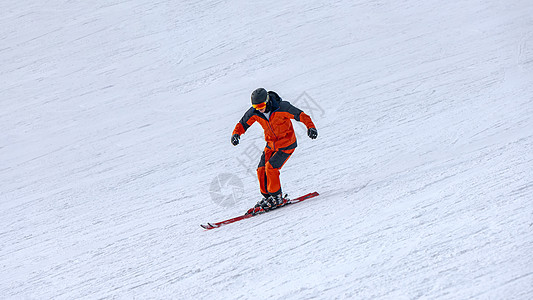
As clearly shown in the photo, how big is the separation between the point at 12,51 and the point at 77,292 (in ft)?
49.6

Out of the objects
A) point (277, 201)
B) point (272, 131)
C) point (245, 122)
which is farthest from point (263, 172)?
point (245, 122)

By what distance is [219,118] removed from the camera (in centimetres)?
1160

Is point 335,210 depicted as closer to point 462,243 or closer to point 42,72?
point 462,243

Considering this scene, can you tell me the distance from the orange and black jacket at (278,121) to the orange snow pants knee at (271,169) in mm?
95

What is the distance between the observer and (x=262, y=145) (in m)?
10.1

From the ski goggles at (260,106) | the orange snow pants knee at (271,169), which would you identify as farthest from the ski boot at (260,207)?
the ski goggles at (260,106)

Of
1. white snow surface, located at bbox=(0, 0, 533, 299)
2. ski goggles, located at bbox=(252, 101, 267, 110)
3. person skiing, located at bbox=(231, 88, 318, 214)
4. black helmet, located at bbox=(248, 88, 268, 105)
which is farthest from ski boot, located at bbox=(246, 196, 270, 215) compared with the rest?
black helmet, located at bbox=(248, 88, 268, 105)

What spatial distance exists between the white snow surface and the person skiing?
0.35 m

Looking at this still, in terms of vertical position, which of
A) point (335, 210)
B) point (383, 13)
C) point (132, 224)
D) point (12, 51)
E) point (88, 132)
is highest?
point (12, 51)

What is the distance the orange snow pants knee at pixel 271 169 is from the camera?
6480mm

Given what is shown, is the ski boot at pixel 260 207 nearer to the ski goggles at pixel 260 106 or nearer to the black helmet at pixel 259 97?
the ski goggles at pixel 260 106

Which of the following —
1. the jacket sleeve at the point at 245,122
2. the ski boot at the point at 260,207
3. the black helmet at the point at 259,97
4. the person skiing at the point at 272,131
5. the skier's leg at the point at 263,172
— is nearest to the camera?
the black helmet at the point at 259,97

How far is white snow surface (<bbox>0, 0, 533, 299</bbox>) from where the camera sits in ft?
16.1

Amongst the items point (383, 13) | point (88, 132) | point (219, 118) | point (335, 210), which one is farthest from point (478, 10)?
point (88, 132)
